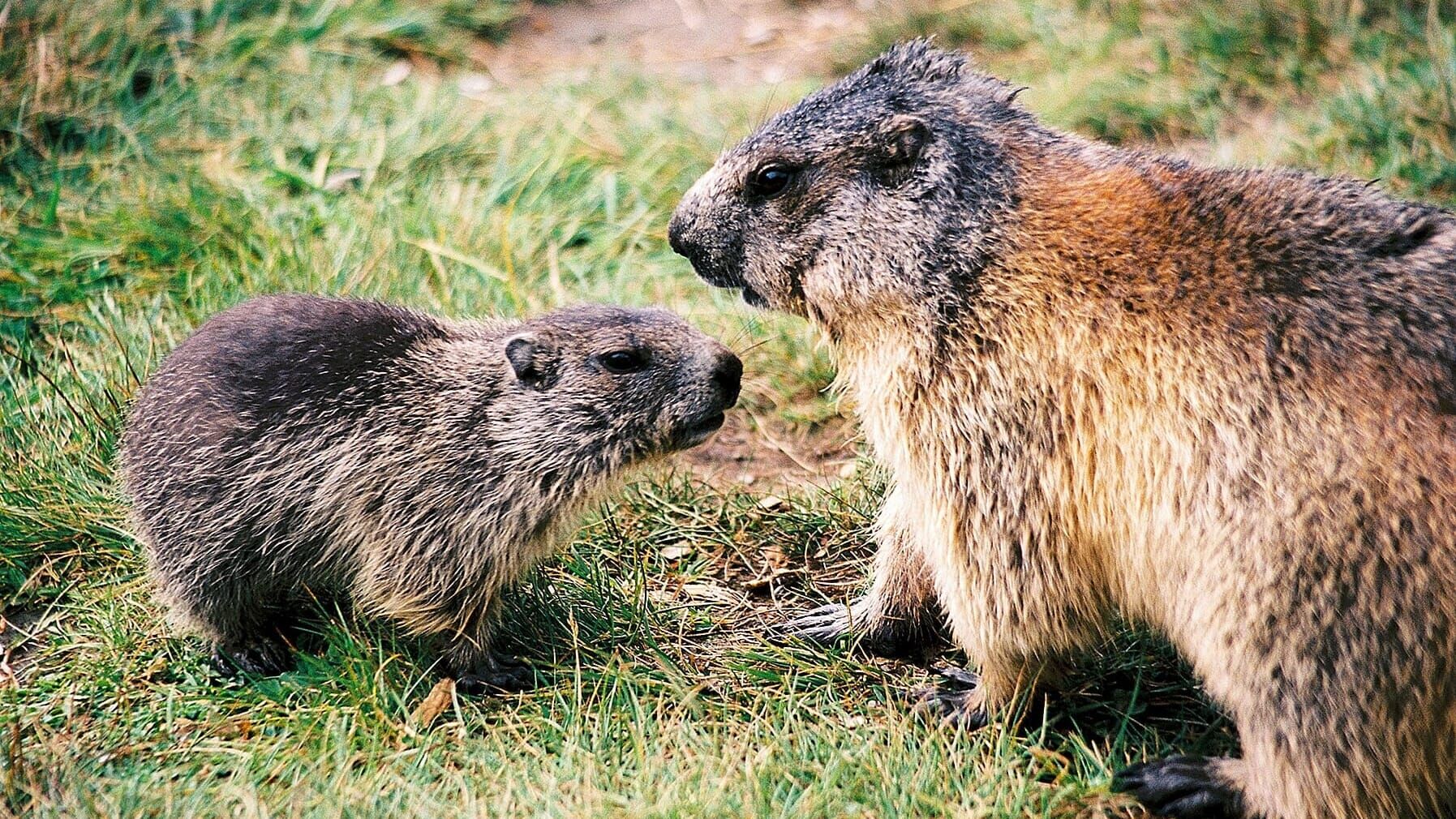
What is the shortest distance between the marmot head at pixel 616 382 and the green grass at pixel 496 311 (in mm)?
685

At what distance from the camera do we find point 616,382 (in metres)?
5.08

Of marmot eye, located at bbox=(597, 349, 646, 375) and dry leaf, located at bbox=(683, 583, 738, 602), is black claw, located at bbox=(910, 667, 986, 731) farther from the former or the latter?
marmot eye, located at bbox=(597, 349, 646, 375)

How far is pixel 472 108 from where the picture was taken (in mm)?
8484

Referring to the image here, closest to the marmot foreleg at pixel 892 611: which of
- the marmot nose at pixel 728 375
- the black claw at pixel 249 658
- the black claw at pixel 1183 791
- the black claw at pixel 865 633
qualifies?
the black claw at pixel 865 633

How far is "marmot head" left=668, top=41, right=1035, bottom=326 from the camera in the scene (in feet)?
14.8

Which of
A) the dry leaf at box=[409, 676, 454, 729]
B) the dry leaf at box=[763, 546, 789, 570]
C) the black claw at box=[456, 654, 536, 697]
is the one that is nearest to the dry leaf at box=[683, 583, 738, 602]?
the dry leaf at box=[763, 546, 789, 570]

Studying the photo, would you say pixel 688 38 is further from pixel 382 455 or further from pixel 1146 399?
pixel 1146 399

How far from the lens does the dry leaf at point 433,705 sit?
4.66 metres

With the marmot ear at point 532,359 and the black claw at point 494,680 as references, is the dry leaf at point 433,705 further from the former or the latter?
the marmot ear at point 532,359

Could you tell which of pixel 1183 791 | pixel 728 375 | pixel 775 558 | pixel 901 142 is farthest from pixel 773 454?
Answer: pixel 1183 791

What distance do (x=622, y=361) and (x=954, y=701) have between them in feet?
5.73

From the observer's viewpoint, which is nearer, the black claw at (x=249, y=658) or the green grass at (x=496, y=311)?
the green grass at (x=496, y=311)

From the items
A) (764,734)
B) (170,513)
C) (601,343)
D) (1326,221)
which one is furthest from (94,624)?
(1326,221)

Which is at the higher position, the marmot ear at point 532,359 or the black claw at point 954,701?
the marmot ear at point 532,359
